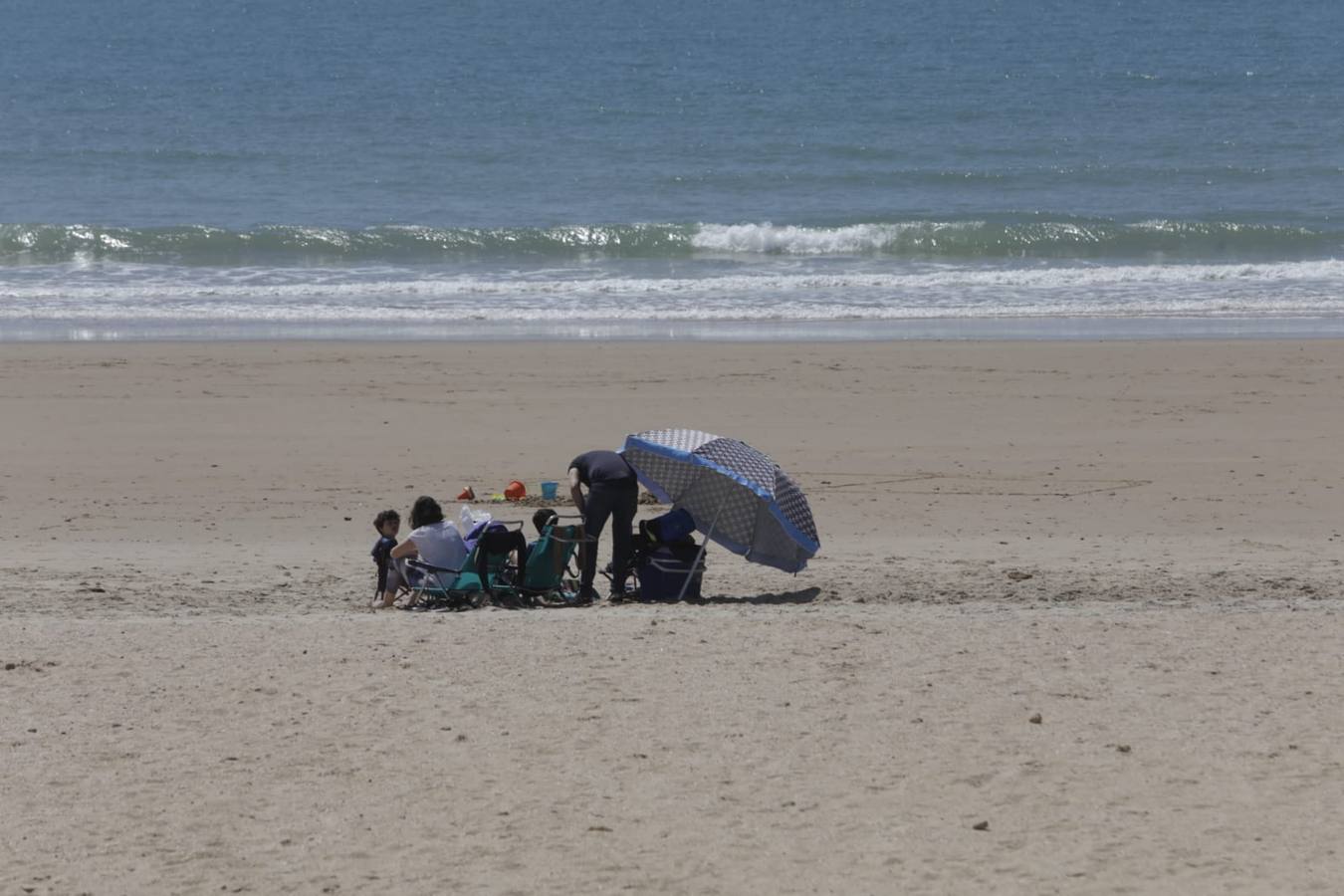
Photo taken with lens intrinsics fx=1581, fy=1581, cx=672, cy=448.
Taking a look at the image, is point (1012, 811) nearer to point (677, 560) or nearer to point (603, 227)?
point (677, 560)

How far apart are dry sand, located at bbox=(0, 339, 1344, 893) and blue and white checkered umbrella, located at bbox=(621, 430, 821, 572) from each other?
31 centimetres

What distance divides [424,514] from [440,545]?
22cm

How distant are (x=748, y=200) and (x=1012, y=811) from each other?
1013 inches

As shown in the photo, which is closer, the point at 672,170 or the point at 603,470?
the point at 603,470

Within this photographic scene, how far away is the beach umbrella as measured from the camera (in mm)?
8352

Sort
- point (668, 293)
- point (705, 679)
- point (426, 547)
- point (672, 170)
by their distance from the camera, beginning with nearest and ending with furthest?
1. point (705, 679)
2. point (426, 547)
3. point (668, 293)
4. point (672, 170)

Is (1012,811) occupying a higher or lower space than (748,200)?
lower

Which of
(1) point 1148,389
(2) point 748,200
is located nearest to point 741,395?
(1) point 1148,389

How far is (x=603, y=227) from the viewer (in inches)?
1061

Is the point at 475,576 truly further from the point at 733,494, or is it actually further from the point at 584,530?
the point at 733,494

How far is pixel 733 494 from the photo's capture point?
28.0 ft

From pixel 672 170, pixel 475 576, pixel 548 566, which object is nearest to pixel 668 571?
pixel 548 566

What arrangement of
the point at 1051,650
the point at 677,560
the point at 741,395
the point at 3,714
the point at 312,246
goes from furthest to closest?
the point at 312,246 → the point at 741,395 → the point at 677,560 → the point at 1051,650 → the point at 3,714

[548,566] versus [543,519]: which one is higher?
[543,519]
